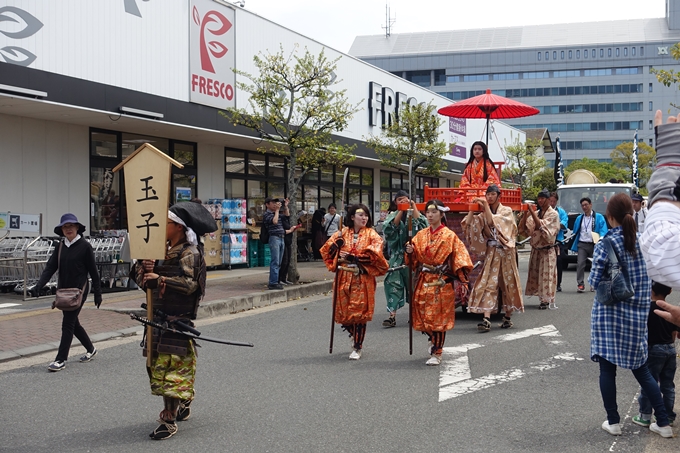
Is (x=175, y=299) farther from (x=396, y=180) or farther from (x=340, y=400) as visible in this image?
(x=396, y=180)

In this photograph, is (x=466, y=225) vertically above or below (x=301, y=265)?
above

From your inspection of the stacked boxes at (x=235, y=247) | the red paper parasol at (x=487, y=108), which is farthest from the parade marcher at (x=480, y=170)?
the stacked boxes at (x=235, y=247)

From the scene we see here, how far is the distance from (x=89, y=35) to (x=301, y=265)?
29.2ft

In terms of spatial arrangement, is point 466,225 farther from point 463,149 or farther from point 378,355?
point 463,149

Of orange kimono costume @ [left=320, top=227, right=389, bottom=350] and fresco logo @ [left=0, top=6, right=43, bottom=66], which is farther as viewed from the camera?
fresco logo @ [left=0, top=6, right=43, bottom=66]

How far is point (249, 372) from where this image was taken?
275 inches

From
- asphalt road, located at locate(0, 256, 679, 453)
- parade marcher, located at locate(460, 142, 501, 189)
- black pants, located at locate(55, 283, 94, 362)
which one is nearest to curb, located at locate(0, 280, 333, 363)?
asphalt road, located at locate(0, 256, 679, 453)

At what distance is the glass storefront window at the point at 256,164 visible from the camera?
19.1 meters

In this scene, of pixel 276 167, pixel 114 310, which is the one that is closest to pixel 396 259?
pixel 114 310

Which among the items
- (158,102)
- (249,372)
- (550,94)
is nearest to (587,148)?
(550,94)

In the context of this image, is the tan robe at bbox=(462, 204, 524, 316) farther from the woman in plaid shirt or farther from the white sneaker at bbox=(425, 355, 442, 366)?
the woman in plaid shirt

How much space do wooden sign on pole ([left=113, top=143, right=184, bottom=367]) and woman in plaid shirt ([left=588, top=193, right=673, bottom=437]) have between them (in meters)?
3.06

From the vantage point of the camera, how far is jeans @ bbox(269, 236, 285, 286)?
13.1m

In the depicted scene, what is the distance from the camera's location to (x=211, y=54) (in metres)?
→ 15.7
